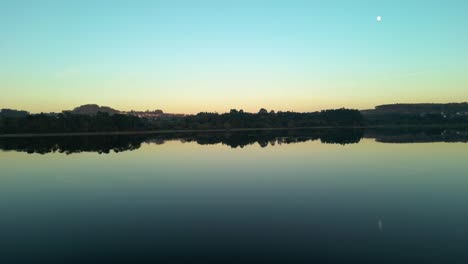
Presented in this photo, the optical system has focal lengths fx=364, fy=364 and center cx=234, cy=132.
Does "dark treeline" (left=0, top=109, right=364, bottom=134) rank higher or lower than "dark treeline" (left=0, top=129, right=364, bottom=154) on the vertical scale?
higher

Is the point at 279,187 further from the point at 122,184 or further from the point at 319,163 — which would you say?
the point at 319,163

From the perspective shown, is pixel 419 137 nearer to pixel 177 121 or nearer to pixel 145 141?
pixel 145 141

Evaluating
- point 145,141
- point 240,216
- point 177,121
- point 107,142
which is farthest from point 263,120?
point 240,216

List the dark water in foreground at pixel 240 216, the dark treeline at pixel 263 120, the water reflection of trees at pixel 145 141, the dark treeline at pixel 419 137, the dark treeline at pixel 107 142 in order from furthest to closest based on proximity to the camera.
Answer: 1. the dark treeline at pixel 263 120
2. the dark treeline at pixel 419 137
3. the water reflection of trees at pixel 145 141
4. the dark treeline at pixel 107 142
5. the dark water in foreground at pixel 240 216

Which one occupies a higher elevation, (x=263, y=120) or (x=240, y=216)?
(x=263, y=120)

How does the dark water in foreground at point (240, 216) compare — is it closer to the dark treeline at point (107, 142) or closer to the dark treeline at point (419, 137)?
the dark treeline at point (107, 142)

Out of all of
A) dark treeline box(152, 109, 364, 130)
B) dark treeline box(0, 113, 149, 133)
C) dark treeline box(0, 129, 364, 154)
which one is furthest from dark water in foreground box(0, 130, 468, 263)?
dark treeline box(152, 109, 364, 130)

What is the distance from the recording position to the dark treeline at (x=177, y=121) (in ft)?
327

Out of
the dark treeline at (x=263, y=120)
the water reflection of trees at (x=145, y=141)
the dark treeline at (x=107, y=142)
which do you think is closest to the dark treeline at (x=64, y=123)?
the dark treeline at (x=263, y=120)


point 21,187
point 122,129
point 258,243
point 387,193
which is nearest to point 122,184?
point 21,187

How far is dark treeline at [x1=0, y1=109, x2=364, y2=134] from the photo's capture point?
327ft

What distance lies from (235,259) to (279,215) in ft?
16.0

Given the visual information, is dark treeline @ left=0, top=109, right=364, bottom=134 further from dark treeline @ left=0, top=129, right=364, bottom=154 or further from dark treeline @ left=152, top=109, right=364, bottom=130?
dark treeline @ left=0, top=129, right=364, bottom=154

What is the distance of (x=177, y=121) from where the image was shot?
500ft
